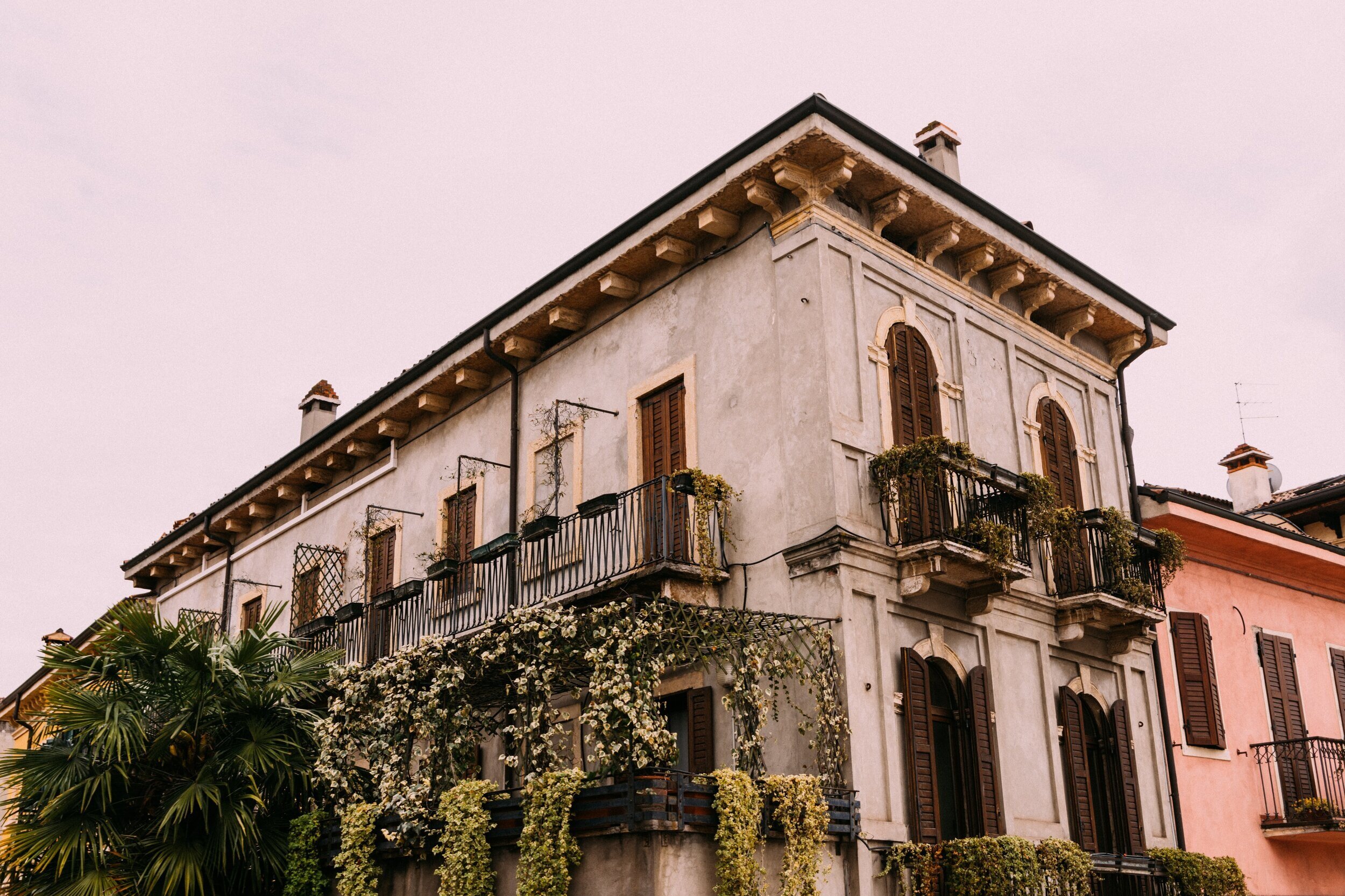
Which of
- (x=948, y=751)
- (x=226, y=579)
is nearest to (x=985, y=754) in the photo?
(x=948, y=751)

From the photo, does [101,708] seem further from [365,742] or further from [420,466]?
[420,466]

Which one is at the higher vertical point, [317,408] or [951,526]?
[317,408]

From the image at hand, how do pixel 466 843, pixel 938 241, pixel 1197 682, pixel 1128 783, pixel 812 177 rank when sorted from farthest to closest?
pixel 1197 682 → pixel 1128 783 → pixel 938 241 → pixel 812 177 → pixel 466 843

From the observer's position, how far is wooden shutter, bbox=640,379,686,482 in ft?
51.0

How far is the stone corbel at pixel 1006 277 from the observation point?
16734 mm

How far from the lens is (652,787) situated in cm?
1101

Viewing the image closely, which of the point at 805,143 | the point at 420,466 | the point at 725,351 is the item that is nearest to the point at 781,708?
the point at 725,351

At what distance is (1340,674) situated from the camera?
818 inches

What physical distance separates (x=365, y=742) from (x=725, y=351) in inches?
235

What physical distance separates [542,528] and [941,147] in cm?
747

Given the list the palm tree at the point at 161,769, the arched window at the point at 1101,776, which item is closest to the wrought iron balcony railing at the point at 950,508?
the arched window at the point at 1101,776

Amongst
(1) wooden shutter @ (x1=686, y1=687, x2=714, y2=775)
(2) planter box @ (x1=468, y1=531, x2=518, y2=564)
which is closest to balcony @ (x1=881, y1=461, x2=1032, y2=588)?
(1) wooden shutter @ (x1=686, y1=687, x2=714, y2=775)

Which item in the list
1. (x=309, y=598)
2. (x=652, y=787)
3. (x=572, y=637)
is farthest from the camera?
Result: (x=309, y=598)

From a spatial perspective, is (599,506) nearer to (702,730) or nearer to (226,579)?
(702,730)
